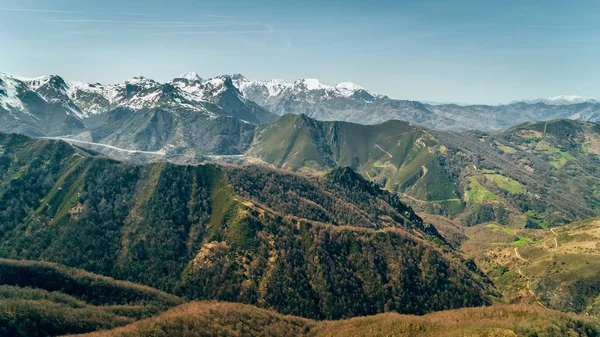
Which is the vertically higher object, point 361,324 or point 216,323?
point 216,323

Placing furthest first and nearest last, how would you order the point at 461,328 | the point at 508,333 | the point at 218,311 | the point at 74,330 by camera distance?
the point at 218,311, the point at 74,330, the point at 461,328, the point at 508,333

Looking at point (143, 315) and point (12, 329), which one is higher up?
point (12, 329)

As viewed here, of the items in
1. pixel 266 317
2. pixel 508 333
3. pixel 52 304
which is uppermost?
pixel 508 333

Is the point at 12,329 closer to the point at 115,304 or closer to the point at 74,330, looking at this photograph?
the point at 74,330

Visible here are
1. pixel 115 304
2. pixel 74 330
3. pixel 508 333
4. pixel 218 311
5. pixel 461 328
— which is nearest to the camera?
pixel 508 333

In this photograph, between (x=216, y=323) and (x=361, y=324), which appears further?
(x=361, y=324)

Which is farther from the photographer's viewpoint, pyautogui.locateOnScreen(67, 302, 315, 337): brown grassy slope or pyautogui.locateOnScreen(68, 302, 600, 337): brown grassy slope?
pyautogui.locateOnScreen(67, 302, 315, 337): brown grassy slope

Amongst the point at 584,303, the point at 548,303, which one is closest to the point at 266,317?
the point at 548,303

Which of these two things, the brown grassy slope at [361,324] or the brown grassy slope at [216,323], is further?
the brown grassy slope at [216,323]
